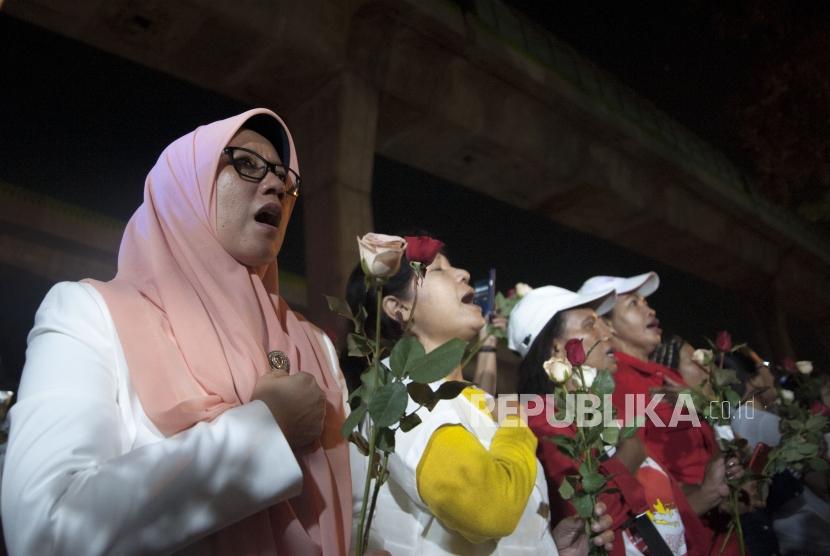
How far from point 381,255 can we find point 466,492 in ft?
1.89

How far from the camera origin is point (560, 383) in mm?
2051

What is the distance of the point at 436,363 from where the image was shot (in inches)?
47.4

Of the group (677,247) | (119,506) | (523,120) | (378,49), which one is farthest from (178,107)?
(677,247)

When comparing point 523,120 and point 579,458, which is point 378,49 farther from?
point 579,458

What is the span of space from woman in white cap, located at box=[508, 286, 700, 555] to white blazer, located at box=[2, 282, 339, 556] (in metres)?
1.14

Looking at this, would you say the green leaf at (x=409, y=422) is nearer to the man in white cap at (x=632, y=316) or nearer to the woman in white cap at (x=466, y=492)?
the woman in white cap at (x=466, y=492)

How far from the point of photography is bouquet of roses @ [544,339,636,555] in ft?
6.10

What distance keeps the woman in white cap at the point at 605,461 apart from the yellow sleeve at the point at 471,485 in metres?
0.46

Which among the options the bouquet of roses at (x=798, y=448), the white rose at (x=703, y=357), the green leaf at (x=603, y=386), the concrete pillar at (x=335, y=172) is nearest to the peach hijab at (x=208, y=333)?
the green leaf at (x=603, y=386)

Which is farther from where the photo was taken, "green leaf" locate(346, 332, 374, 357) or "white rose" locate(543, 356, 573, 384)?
"white rose" locate(543, 356, 573, 384)

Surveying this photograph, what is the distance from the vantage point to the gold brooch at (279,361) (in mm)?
1385

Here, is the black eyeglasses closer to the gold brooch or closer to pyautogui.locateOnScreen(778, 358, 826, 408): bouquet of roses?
the gold brooch

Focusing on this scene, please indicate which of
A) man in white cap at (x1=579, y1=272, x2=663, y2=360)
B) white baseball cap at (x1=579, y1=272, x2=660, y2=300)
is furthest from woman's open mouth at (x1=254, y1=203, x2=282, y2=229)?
man in white cap at (x1=579, y1=272, x2=663, y2=360)

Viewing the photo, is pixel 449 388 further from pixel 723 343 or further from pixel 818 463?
pixel 818 463
